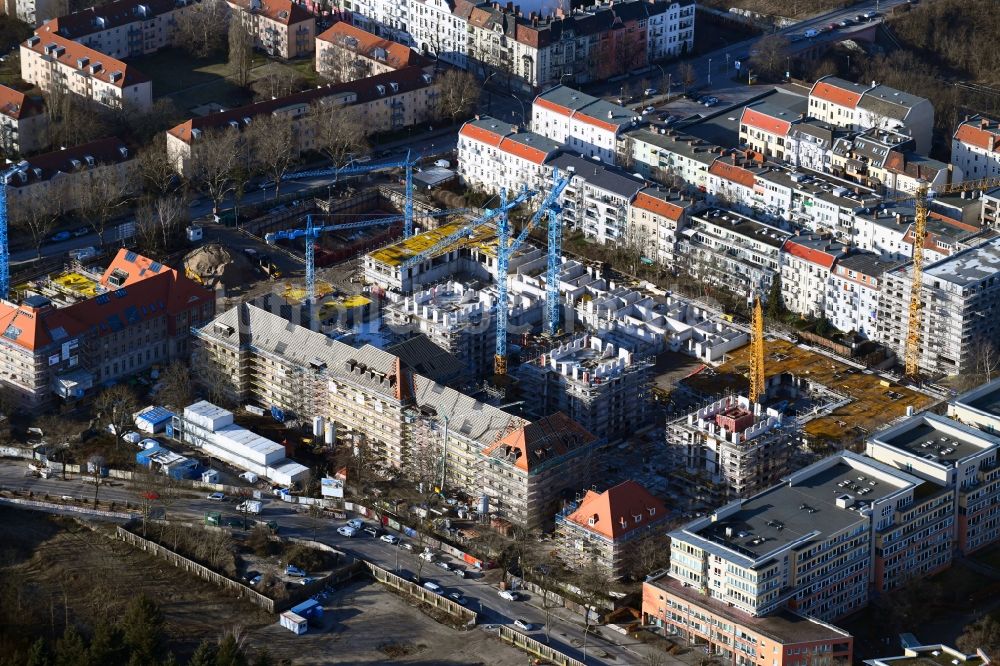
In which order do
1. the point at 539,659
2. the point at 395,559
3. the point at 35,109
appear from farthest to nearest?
the point at 35,109 → the point at 395,559 → the point at 539,659

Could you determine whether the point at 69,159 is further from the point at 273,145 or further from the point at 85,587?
the point at 85,587

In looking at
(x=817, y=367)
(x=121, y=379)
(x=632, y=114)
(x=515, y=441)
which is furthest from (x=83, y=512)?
(x=632, y=114)

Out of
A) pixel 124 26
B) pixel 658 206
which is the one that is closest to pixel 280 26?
pixel 124 26

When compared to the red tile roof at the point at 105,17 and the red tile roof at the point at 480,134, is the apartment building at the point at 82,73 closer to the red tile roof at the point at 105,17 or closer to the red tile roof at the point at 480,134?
the red tile roof at the point at 105,17

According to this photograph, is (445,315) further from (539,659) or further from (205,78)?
(205,78)

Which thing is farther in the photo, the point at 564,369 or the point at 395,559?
the point at 564,369

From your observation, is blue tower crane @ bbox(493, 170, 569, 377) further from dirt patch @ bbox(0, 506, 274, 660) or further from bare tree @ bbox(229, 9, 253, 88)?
bare tree @ bbox(229, 9, 253, 88)
